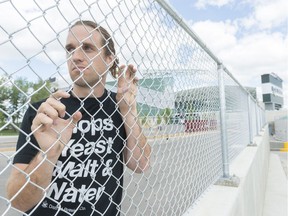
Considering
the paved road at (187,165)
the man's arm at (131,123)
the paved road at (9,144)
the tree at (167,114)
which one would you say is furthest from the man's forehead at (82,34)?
the paved road at (9,144)

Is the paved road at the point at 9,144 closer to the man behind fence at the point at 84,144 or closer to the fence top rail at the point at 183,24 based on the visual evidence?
the fence top rail at the point at 183,24

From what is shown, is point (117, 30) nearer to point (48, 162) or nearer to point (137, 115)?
point (137, 115)

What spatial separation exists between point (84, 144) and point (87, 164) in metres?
0.10

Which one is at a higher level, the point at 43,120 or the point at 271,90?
the point at 271,90

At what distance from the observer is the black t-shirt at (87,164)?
128 cm

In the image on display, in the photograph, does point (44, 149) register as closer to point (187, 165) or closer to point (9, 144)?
point (187, 165)

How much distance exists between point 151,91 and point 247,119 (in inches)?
212

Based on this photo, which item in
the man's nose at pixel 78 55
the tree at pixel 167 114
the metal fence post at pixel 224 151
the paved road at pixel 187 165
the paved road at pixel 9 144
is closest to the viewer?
the man's nose at pixel 78 55

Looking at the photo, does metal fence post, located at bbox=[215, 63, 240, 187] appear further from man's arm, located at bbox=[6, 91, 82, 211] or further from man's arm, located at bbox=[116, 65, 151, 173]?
man's arm, located at bbox=[6, 91, 82, 211]

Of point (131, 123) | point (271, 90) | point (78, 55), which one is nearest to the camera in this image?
point (78, 55)

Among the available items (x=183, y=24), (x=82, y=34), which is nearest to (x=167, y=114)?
(x=183, y=24)

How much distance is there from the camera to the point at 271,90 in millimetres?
40562

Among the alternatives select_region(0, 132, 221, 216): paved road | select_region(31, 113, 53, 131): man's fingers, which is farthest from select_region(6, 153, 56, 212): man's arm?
select_region(0, 132, 221, 216): paved road

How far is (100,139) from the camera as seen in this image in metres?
1.46
